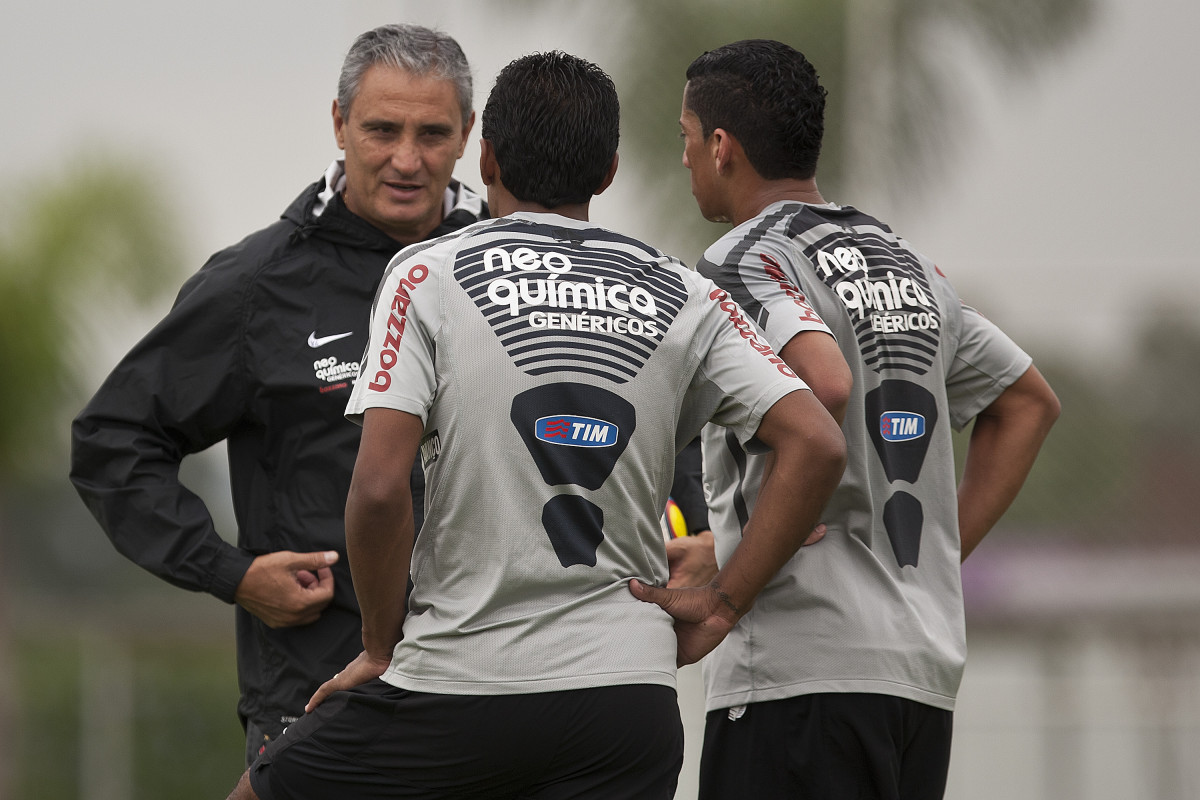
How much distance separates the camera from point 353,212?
267cm

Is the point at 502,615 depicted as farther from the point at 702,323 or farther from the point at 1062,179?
the point at 1062,179

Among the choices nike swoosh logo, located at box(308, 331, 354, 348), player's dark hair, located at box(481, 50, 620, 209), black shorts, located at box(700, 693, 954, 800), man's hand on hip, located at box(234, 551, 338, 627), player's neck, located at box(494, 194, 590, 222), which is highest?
player's dark hair, located at box(481, 50, 620, 209)

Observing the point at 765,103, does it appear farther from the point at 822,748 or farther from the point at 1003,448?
the point at 822,748

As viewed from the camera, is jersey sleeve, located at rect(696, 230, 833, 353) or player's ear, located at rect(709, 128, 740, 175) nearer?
jersey sleeve, located at rect(696, 230, 833, 353)

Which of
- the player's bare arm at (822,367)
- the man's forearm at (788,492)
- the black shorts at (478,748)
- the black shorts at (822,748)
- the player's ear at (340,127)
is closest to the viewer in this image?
the black shorts at (478,748)

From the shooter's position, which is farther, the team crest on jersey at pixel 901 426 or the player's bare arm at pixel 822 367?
the team crest on jersey at pixel 901 426

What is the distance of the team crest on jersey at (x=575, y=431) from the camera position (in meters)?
1.71

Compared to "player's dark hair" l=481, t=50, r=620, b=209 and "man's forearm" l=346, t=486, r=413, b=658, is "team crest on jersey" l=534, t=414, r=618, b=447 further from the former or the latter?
"player's dark hair" l=481, t=50, r=620, b=209

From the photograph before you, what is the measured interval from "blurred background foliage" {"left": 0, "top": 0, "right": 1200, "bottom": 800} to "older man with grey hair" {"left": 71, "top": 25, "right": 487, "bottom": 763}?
4.02 meters

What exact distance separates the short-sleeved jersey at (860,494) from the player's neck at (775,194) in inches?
1.3

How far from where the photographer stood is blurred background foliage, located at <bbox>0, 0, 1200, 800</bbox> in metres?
6.19

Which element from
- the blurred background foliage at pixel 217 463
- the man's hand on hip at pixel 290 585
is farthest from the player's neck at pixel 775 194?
the blurred background foliage at pixel 217 463

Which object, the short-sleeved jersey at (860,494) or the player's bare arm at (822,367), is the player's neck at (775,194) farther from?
the player's bare arm at (822,367)

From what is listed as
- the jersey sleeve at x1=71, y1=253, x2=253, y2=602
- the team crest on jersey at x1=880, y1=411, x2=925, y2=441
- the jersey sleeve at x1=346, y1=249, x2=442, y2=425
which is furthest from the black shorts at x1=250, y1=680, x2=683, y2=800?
the jersey sleeve at x1=71, y1=253, x2=253, y2=602
